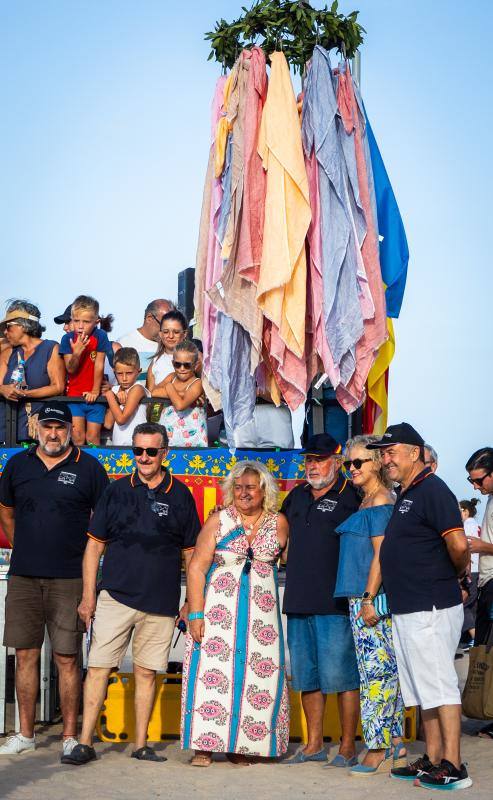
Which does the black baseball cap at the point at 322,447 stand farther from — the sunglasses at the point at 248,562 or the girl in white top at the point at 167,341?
the girl in white top at the point at 167,341

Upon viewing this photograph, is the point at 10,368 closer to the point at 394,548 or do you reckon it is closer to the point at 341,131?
the point at 341,131

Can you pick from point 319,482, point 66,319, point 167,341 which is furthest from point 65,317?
point 319,482

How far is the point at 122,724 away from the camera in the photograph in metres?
7.53

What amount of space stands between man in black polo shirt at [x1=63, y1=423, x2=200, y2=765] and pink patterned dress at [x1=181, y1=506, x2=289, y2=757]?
0.23 meters

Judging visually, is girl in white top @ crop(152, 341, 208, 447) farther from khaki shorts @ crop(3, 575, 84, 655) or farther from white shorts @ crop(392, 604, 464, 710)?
white shorts @ crop(392, 604, 464, 710)

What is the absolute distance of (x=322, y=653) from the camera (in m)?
6.96

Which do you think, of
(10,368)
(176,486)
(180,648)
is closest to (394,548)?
(176,486)

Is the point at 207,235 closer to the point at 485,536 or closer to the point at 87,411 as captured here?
the point at 87,411

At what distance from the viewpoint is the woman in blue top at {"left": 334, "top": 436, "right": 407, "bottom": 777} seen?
6.64 meters

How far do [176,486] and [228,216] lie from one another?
1.83 metres

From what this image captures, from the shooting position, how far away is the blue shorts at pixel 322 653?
6910 mm

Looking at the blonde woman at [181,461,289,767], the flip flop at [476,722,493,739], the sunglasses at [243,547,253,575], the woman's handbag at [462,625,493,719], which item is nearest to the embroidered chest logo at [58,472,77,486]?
the blonde woman at [181,461,289,767]

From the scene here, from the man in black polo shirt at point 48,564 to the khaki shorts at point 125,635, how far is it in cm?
22

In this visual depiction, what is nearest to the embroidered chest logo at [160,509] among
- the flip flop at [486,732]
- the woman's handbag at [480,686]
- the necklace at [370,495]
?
the necklace at [370,495]
